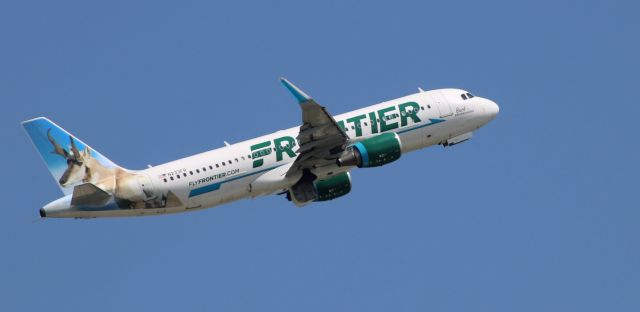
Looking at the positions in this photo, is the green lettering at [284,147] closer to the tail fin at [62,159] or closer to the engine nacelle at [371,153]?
the engine nacelle at [371,153]

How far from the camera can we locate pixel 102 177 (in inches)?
2571

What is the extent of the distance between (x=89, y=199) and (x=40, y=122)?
5364 mm

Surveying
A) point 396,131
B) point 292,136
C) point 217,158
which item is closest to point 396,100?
point 396,131

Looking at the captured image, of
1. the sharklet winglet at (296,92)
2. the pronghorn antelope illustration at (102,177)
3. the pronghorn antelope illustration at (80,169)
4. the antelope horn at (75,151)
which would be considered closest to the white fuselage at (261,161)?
the pronghorn antelope illustration at (102,177)

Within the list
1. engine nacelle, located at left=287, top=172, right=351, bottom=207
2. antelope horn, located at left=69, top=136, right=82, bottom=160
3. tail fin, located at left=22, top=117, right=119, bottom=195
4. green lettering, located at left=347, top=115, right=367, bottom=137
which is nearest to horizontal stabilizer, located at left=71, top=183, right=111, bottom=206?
tail fin, located at left=22, top=117, right=119, bottom=195

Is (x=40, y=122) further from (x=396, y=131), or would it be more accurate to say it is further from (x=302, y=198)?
(x=396, y=131)

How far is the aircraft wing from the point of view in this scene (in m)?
63.7

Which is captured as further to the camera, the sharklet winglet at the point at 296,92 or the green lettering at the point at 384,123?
the green lettering at the point at 384,123

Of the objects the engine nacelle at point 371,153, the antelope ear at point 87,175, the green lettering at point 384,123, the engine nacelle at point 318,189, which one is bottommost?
the engine nacelle at point 318,189

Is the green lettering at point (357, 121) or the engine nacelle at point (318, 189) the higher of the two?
the green lettering at point (357, 121)

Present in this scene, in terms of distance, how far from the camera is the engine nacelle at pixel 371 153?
219 ft

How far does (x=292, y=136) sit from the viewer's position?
68.1 metres

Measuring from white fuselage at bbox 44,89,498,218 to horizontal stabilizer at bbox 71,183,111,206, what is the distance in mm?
511

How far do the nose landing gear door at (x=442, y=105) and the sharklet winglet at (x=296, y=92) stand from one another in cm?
1144
